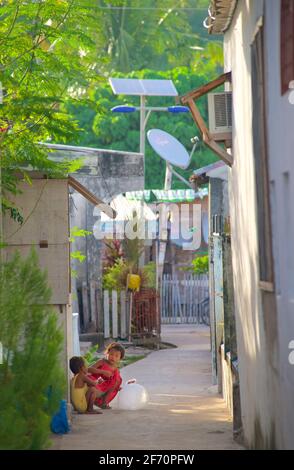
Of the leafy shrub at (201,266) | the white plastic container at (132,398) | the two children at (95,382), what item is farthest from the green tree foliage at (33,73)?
the leafy shrub at (201,266)

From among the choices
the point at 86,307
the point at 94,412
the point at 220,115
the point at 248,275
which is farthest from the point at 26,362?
the point at 86,307

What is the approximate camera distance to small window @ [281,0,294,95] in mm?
6902

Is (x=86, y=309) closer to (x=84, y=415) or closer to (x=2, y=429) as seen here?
(x=84, y=415)

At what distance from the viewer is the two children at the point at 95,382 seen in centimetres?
1321

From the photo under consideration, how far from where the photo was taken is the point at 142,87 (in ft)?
103

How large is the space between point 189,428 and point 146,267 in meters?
12.6

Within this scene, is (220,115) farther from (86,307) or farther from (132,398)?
(86,307)

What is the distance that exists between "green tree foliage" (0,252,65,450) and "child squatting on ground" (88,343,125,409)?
5.55 m

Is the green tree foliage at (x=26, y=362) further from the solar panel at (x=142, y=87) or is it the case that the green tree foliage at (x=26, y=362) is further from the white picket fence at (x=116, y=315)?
the solar panel at (x=142, y=87)

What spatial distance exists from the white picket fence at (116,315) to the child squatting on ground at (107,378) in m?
8.75

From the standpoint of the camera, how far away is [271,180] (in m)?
7.88

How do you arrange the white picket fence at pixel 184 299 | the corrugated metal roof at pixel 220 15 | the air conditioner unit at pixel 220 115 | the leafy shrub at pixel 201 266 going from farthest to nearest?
the leafy shrub at pixel 201 266, the white picket fence at pixel 184 299, the air conditioner unit at pixel 220 115, the corrugated metal roof at pixel 220 15
